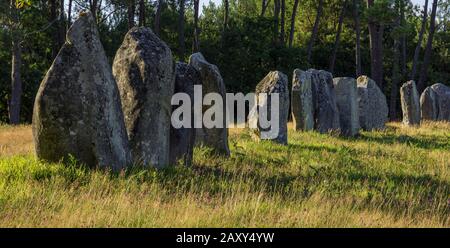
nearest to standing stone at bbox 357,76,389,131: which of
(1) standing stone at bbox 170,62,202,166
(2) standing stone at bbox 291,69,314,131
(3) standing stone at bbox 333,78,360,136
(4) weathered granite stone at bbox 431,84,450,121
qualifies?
(3) standing stone at bbox 333,78,360,136

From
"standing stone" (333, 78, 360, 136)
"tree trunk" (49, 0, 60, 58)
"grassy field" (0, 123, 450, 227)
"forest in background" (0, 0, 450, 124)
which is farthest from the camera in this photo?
"tree trunk" (49, 0, 60, 58)

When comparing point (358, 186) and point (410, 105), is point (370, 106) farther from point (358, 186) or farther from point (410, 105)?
point (358, 186)

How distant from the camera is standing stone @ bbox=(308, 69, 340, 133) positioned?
19.2m

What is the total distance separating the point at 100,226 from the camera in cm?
567

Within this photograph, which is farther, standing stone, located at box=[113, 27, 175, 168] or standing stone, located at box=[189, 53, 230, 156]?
standing stone, located at box=[189, 53, 230, 156]

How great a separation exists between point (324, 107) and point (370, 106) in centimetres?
495

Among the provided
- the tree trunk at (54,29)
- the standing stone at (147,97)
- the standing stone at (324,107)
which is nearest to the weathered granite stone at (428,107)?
the standing stone at (324,107)

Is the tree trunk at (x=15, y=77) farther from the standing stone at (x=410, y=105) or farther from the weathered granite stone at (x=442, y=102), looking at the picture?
the weathered granite stone at (x=442, y=102)

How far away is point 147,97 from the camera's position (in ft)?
31.3

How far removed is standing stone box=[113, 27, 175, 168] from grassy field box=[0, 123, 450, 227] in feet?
2.12

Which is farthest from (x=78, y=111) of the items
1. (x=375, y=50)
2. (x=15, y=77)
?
(x=375, y=50)

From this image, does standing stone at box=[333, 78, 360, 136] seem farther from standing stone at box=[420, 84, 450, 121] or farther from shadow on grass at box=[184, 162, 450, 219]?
standing stone at box=[420, 84, 450, 121]
